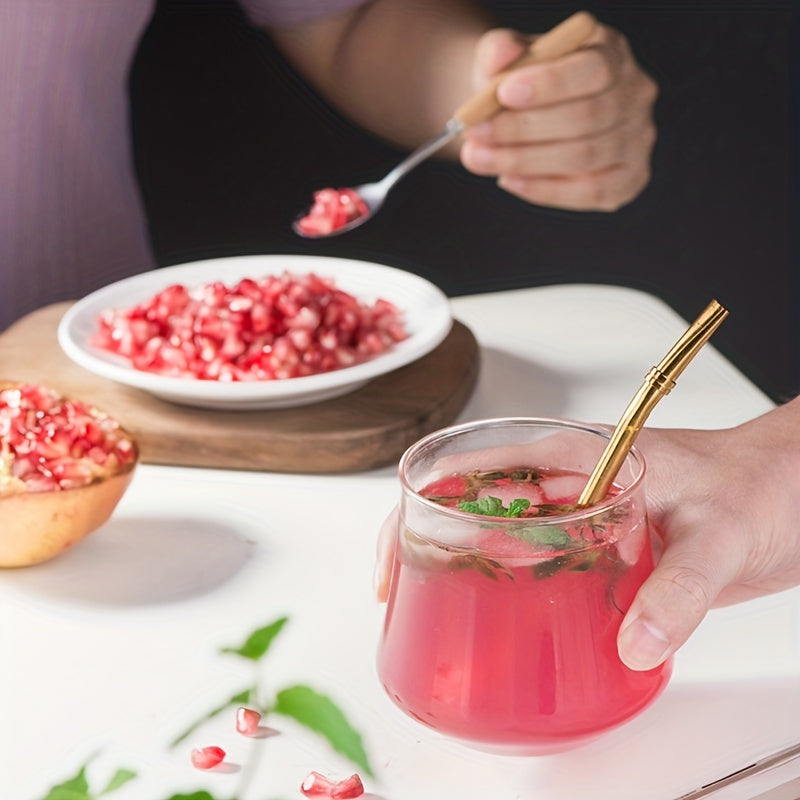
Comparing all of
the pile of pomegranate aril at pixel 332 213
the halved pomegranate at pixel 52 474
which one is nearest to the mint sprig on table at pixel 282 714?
the halved pomegranate at pixel 52 474

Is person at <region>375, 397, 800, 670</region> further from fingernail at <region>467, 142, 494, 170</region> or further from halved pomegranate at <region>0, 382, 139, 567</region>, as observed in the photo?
fingernail at <region>467, 142, 494, 170</region>

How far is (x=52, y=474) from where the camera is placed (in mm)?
1160

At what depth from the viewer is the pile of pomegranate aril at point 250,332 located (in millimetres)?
1487

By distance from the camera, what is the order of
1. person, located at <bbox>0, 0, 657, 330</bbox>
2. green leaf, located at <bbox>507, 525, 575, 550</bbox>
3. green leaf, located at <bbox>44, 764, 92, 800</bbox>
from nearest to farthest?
green leaf, located at <bbox>507, 525, 575, 550</bbox>
green leaf, located at <bbox>44, 764, 92, 800</bbox>
person, located at <bbox>0, 0, 657, 330</bbox>

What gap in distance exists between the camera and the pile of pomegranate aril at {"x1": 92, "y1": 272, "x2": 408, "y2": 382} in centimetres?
149

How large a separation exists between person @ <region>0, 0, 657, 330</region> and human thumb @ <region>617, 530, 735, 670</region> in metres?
1.42

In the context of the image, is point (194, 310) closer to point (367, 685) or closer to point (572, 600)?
point (367, 685)

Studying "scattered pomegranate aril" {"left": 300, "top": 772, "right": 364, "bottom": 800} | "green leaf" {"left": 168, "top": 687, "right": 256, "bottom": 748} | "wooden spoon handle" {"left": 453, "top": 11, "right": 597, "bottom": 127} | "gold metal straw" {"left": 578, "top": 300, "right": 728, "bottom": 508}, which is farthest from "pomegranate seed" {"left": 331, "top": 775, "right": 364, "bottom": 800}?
"wooden spoon handle" {"left": 453, "top": 11, "right": 597, "bottom": 127}

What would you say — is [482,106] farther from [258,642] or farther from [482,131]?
[258,642]

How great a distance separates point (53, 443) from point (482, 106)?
1.07 metres

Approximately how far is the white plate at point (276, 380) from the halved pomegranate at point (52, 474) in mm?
200

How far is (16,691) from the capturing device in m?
1.02

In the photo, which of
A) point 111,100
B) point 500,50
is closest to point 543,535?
point 500,50

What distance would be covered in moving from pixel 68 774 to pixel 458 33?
6.78 feet
